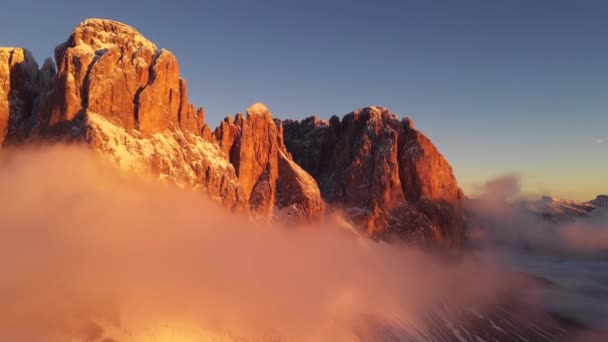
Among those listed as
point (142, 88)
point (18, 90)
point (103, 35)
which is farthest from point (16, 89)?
point (142, 88)

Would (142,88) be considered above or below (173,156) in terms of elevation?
above

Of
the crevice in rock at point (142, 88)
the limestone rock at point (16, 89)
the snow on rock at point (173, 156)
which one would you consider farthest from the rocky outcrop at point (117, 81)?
the limestone rock at point (16, 89)

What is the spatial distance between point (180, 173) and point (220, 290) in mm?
50600

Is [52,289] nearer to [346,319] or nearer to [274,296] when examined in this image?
[274,296]

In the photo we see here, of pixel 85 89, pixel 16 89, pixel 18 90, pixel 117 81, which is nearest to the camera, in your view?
pixel 85 89

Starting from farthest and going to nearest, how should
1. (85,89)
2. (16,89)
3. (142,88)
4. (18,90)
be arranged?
(142,88) < (18,90) < (16,89) < (85,89)

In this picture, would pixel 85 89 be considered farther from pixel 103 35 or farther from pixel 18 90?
pixel 18 90

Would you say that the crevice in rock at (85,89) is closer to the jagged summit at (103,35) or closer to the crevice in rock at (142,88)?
the jagged summit at (103,35)

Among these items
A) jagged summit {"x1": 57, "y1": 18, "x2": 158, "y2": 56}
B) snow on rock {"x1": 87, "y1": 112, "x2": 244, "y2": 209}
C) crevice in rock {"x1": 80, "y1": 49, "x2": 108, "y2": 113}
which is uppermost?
jagged summit {"x1": 57, "y1": 18, "x2": 158, "y2": 56}

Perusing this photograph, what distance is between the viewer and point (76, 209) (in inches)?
5404

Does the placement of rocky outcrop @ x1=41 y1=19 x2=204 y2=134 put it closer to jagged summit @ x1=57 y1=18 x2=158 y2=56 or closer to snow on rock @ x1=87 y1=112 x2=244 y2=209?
jagged summit @ x1=57 y1=18 x2=158 y2=56

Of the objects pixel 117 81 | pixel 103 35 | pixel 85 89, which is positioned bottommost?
pixel 85 89

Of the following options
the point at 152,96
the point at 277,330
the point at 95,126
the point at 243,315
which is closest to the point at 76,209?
the point at 95,126

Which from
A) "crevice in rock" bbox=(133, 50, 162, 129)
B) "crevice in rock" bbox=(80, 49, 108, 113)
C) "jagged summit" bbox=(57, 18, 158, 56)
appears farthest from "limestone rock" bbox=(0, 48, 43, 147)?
"crevice in rock" bbox=(133, 50, 162, 129)
